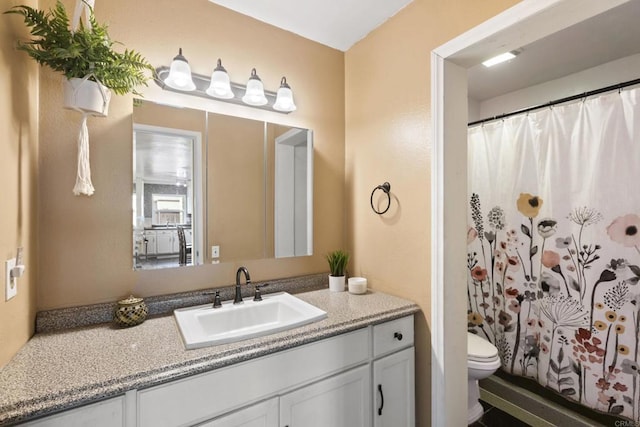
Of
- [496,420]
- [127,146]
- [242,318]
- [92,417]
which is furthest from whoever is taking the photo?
[496,420]

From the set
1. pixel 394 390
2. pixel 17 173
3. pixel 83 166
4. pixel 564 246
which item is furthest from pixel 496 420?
pixel 17 173

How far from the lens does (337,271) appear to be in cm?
173

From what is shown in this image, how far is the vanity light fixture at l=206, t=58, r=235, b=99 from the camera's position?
4.77 ft

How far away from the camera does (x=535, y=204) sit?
2018 millimetres

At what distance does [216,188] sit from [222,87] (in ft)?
1.71

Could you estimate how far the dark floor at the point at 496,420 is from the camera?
1.82 m

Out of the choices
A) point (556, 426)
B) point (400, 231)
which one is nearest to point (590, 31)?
point (400, 231)

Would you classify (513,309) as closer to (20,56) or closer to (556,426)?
(556,426)

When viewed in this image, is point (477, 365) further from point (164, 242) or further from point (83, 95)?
point (83, 95)

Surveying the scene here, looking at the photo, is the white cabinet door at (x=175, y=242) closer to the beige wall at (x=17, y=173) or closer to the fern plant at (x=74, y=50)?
the beige wall at (x=17, y=173)

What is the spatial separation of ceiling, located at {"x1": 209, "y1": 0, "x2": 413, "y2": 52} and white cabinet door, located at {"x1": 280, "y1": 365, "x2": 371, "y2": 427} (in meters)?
1.82

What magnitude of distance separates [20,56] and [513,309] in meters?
3.04

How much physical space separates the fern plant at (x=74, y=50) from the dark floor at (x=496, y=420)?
8.78 feet

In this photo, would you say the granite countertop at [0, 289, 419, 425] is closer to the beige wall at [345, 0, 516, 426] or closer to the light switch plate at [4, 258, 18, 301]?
the light switch plate at [4, 258, 18, 301]
